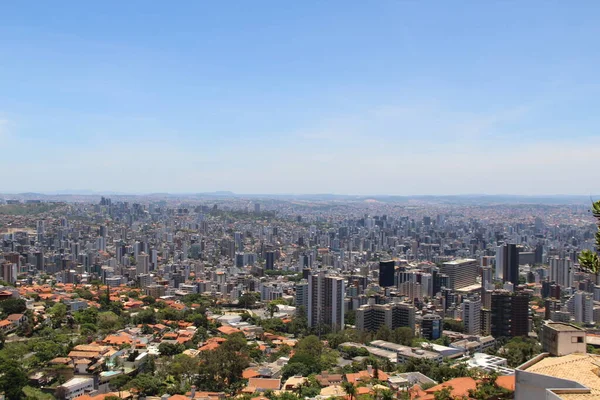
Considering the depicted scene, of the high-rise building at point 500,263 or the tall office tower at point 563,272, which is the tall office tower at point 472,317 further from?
the high-rise building at point 500,263

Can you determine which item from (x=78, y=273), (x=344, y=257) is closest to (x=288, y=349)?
(x=78, y=273)

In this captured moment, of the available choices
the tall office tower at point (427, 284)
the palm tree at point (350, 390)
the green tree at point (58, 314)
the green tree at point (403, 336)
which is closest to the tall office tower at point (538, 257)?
the tall office tower at point (427, 284)

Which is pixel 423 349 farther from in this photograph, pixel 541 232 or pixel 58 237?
pixel 541 232

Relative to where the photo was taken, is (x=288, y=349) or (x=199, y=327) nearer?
(x=288, y=349)

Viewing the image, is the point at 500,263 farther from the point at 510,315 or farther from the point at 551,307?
the point at 510,315

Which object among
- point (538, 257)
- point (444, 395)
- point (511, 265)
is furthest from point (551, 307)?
point (538, 257)

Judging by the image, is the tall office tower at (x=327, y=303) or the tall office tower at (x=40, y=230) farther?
the tall office tower at (x=40, y=230)
